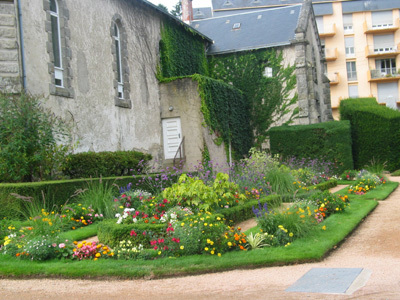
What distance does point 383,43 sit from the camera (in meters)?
43.4

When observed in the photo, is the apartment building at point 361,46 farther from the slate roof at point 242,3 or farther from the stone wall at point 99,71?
the stone wall at point 99,71

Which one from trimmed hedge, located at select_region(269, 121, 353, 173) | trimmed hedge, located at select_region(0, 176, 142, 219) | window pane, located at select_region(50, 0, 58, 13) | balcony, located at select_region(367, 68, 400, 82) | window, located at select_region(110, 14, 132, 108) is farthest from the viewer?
balcony, located at select_region(367, 68, 400, 82)

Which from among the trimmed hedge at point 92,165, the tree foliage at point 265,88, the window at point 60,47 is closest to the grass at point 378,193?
the trimmed hedge at point 92,165

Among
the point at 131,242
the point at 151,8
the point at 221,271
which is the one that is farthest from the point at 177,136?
the point at 221,271

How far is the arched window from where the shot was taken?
13.5 metres

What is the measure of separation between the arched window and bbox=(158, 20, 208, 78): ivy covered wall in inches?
250

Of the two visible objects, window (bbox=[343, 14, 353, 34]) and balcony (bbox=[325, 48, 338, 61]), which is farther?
window (bbox=[343, 14, 353, 34])

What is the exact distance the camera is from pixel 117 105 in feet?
53.5

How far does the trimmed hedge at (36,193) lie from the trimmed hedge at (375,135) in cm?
1341

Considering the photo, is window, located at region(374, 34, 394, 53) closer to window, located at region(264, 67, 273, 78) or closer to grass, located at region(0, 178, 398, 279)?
window, located at region(264, 67, 273, 78)

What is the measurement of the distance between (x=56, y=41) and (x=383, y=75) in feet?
118

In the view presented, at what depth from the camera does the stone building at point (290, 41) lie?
79.2ft

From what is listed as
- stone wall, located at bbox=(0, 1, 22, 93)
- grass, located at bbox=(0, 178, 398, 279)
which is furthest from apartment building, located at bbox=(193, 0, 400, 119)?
grass, located at bbox=(0, 178, 398, 279)

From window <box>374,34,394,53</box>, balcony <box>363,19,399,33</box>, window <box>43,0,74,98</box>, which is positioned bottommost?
window <box>43,0,74,98</box>
